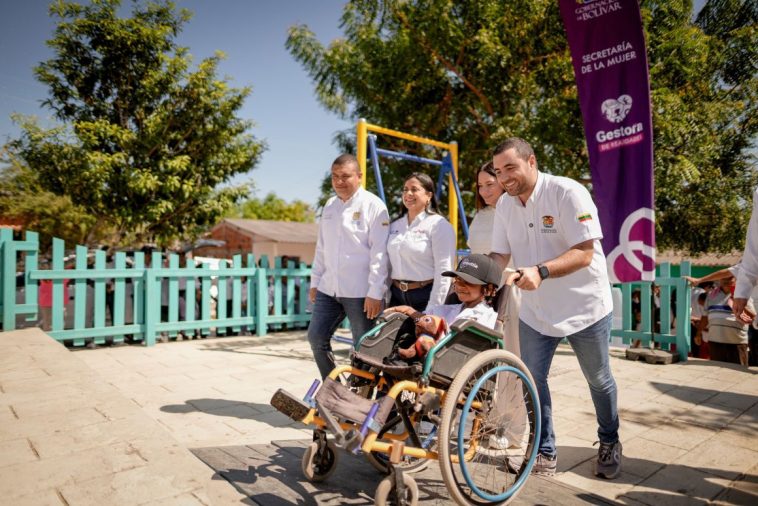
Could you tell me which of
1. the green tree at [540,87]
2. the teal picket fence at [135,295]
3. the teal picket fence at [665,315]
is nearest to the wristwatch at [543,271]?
the teal picket fence at [665,315]

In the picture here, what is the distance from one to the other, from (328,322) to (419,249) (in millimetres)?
851

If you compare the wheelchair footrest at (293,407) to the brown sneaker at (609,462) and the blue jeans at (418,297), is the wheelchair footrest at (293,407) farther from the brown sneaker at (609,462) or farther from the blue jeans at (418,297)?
the brown sneaker at (609,462)

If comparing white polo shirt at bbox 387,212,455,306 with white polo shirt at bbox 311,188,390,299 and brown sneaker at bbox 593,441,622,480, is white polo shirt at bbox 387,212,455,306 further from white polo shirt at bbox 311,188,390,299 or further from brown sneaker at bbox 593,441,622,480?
brown sneaker at bbox 593,441,622,480

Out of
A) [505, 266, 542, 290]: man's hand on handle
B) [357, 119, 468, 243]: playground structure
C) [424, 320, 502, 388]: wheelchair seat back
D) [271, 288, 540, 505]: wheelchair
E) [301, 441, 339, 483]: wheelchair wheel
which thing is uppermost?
[357, 119, 468, 243]: playground structure

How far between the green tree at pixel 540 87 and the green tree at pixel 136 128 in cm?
341

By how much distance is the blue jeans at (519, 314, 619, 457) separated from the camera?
8.60 feet

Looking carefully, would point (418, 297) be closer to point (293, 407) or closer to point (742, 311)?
point (293, 407)

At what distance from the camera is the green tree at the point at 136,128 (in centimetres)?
1035

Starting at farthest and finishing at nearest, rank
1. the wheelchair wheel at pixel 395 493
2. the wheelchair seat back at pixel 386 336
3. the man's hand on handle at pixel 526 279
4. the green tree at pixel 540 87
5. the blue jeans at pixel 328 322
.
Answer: the green tree at pixel 540 87, the blue jeans at pixel 328 322, the wheelchair seat back at pixel 386 336, the man's hand on handle at pixel 526 279, the wheelchair wheel at pixel 395 493

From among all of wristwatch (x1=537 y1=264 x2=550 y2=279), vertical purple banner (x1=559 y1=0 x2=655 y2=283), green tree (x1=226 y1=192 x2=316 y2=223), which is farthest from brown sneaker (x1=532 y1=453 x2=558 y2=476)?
green tree (x1=226 y1=192 x2=316 y2=223)

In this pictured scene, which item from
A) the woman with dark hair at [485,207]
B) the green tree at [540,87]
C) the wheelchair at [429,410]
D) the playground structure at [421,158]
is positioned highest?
the green tree at [540,87]

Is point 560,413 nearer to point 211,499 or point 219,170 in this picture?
point 211,499

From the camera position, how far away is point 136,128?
37.3 ft

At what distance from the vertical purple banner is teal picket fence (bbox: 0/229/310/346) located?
5104mm
